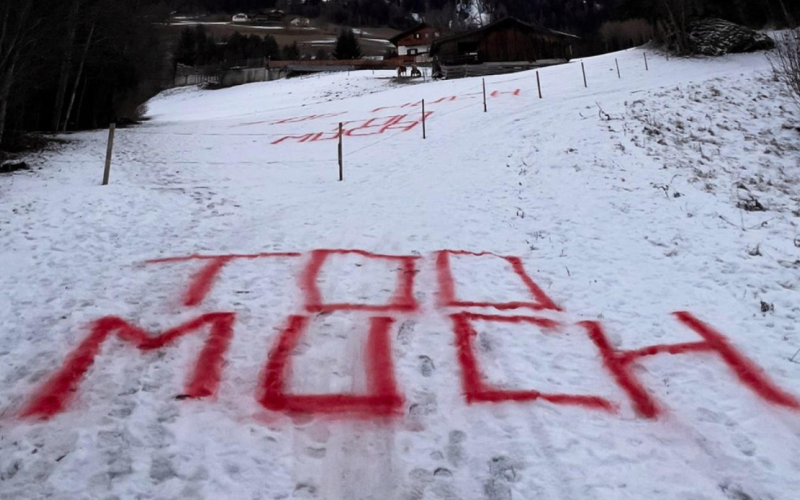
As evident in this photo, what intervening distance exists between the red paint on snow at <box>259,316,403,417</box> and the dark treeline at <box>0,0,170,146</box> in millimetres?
14119

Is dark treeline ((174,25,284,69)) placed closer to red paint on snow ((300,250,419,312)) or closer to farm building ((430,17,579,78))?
farm building ((430,17,579,78))

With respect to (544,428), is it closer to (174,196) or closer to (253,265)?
(253,265)

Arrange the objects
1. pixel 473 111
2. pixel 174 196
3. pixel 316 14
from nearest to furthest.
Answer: pixel 174 196, pixel 473 111, pixel 316 14

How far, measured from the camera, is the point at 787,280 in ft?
20.5

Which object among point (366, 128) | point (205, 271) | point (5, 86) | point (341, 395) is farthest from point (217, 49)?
point (341, 395)

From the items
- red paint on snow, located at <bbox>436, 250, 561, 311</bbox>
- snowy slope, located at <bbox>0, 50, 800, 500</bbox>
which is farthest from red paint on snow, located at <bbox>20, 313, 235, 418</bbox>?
red paint on snow, located at <bbox>436, 250, 561, 311</bbox>

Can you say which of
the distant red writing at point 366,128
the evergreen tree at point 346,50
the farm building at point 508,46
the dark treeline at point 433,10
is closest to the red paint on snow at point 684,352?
the distant red writing at point 366,128

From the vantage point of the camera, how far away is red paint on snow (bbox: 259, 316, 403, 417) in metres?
3.96

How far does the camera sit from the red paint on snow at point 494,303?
591cm

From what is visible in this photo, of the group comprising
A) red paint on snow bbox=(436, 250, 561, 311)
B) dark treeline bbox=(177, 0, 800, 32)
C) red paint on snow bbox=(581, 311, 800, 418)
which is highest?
dark treeline bbox=(177, 0, 800, 32)

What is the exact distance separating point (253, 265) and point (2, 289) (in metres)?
2.84

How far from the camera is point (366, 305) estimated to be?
5.78m

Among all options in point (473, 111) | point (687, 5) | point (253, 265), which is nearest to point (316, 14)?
point (687, 5)

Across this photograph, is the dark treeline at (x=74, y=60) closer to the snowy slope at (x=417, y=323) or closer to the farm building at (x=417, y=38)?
the snowy slope at (x=417, y=323)
